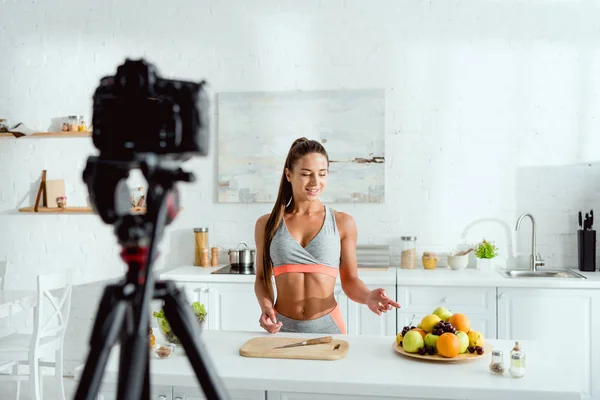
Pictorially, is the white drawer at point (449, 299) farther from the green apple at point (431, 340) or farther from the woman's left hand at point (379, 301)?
the green apple at point (431, 340)

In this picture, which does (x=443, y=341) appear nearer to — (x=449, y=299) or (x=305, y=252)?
(x=305, y=252)

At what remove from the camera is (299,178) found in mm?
2422

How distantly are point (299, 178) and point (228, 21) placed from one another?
2185mm

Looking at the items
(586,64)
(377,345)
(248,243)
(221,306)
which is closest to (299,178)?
(377,345)

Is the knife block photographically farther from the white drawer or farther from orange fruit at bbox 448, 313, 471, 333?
orange fruit at bbox 448, 313, 471, 333

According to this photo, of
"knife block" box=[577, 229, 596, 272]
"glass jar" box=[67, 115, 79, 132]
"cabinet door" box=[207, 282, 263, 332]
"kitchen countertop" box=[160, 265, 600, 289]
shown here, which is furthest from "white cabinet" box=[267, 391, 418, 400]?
"glass jar" box=[67, 115, 79, 132]

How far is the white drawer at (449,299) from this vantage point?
3463 mm

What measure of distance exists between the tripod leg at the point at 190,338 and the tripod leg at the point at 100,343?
53mm

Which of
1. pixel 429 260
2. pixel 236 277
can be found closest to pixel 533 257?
pixel 429 260

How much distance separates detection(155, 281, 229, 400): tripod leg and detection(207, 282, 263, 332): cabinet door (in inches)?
114

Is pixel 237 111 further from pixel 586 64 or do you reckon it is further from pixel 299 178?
pixel 586 64

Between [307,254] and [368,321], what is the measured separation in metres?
1.28

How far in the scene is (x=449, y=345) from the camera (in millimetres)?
1829

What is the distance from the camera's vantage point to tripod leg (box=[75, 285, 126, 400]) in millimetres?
698
